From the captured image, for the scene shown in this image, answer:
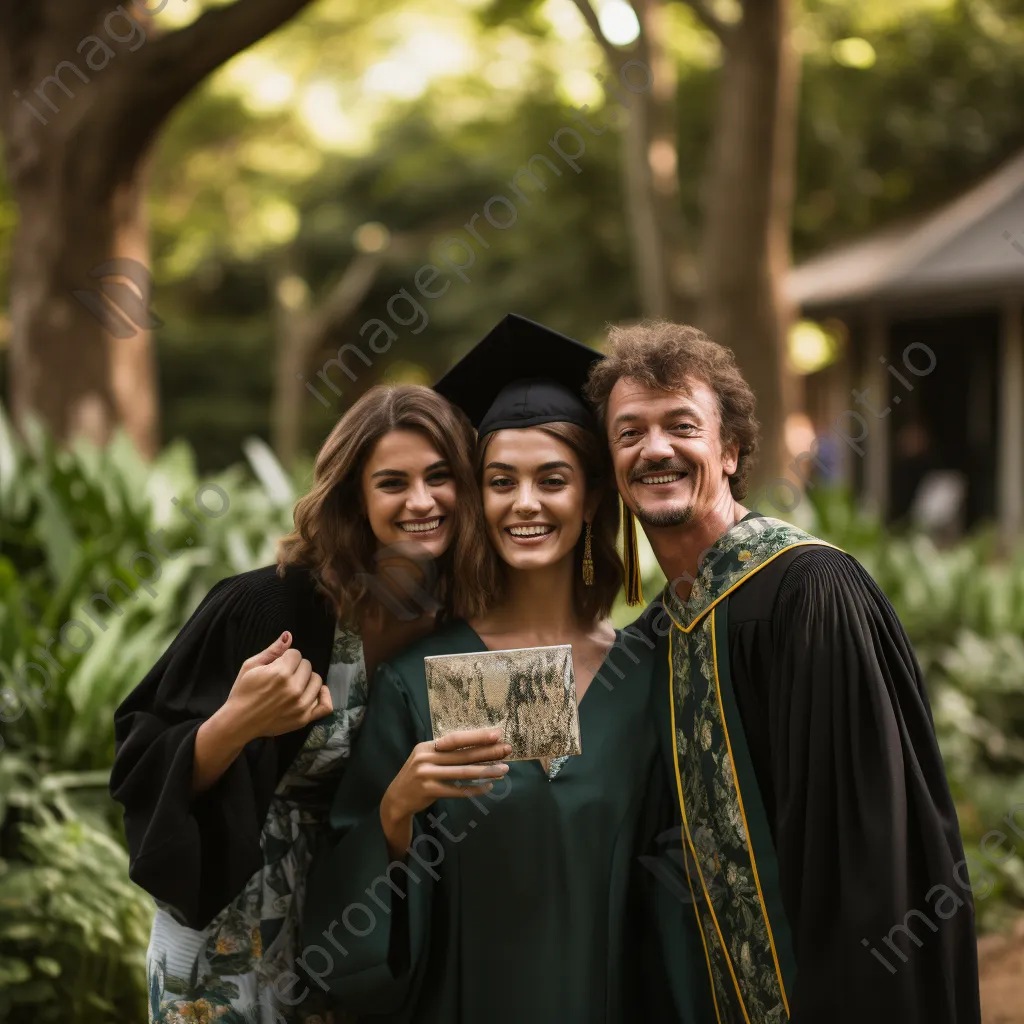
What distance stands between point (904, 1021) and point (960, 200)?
58.1 ft

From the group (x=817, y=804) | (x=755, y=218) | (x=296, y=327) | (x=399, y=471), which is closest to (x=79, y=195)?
(x=755, y=218)

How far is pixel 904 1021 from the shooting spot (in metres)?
2.21

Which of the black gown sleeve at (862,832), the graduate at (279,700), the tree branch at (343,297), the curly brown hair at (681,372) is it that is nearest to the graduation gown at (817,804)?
the black gown sleeve at (862,832)

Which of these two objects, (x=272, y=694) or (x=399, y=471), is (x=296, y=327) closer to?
(x=399, y=471)

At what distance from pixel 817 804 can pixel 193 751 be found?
1.24 metres

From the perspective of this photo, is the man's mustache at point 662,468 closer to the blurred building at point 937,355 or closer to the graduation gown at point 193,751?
the graduation gown at point 193,751

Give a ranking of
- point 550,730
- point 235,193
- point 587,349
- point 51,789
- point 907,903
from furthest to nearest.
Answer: point 235,193 → point 51,789 → point 587,349 → point 550,730 → point 907,903

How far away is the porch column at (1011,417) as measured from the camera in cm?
1594

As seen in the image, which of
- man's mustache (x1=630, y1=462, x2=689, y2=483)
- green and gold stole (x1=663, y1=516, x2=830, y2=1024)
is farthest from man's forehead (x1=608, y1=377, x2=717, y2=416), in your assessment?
green and gold stole (x1=663, y1=516, x2=830, y2=1024)

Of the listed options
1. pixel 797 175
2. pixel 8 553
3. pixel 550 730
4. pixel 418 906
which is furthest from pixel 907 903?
pixel 797 175

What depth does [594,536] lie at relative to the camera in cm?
299

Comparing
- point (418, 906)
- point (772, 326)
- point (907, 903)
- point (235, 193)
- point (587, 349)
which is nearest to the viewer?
point (907, 903)

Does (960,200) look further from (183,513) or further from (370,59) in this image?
(183,513)

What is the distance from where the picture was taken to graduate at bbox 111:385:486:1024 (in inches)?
98.5
